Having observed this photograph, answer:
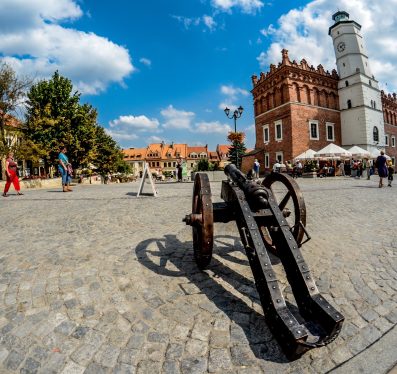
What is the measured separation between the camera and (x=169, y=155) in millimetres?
85688

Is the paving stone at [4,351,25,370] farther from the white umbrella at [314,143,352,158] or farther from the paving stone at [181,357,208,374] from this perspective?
the white umbrella at [314,143,352,158]

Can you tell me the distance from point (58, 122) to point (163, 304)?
2639cm

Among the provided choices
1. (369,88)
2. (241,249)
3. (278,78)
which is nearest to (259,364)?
(241,249)

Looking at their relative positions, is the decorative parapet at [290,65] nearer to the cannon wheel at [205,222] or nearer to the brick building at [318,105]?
the brick building at [318,105]

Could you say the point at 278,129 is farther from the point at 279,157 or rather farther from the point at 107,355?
the point at 107,355

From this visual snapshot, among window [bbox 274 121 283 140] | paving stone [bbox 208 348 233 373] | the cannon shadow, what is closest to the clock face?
window [bbox 274 121 283 140]

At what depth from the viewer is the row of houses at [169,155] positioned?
8469 centimetres

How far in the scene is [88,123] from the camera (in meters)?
26.9

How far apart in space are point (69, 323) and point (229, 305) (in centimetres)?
132

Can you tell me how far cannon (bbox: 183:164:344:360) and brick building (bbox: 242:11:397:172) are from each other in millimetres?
28529

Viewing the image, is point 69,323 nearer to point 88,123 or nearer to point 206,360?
point 206,360

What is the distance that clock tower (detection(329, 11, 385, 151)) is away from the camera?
32.0 m

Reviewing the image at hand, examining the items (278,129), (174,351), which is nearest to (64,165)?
(174,351)

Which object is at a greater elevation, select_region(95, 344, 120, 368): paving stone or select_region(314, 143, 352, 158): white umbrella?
select_region(314, 143, 352, 158): white umbrella
